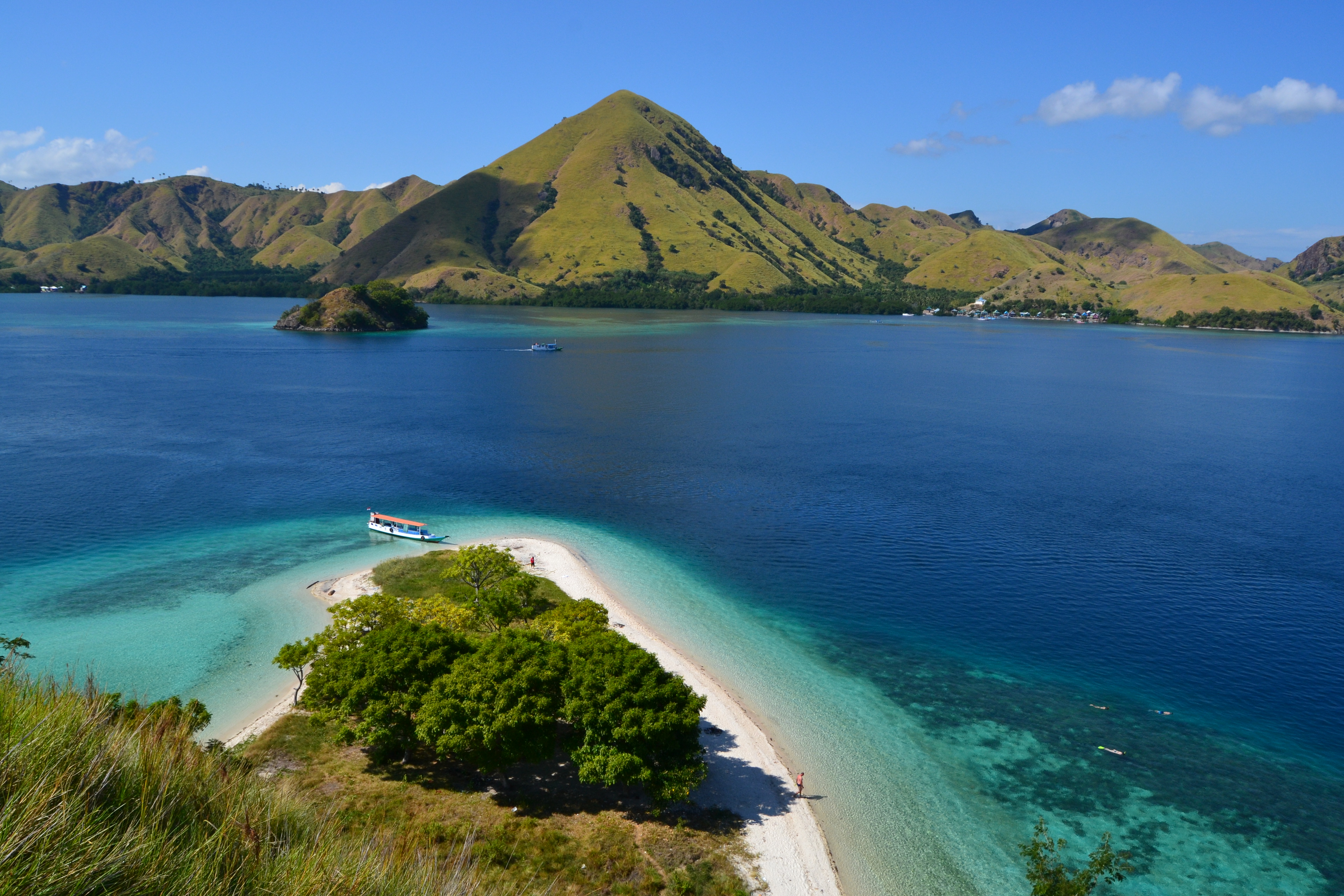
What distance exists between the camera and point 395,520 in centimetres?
7638

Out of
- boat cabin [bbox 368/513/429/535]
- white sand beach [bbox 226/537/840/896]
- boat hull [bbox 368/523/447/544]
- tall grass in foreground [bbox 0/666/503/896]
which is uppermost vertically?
tall grass in foreground [bbox 0/666/503/896]

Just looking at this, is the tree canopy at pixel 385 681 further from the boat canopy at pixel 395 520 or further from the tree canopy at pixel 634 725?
the boat canopy at pixel 395 520

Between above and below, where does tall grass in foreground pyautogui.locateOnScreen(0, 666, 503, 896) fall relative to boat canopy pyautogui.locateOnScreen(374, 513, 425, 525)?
above

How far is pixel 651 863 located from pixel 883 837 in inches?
468

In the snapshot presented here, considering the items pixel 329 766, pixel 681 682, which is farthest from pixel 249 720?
pixel 681 682

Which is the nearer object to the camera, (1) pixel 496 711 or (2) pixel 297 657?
(1) pixel 496 711

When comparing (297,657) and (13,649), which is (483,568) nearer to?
(297,657)

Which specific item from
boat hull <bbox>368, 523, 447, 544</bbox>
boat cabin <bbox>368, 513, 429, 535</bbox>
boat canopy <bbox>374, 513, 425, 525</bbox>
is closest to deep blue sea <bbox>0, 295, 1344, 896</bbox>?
boat hull <bbox>368, 523, 447, 544</bbox>

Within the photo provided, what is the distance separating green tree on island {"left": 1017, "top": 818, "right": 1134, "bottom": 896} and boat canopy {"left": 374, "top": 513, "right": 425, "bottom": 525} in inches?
2296

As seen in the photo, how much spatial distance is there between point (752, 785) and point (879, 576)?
34154 mm

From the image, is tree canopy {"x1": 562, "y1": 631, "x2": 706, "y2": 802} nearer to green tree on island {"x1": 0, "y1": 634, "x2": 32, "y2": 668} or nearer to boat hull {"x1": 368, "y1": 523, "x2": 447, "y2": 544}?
green tree on island {"x1": 0, "y1": 634, "x2": 32, "y2": 668}

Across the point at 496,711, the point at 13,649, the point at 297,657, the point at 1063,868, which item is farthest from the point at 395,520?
the point at 1063,868

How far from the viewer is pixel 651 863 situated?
32.8 metres

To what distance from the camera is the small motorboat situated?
246ft
